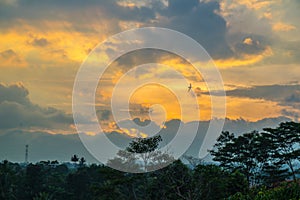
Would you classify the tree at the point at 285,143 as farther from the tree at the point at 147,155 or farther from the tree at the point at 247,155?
the tree at the point at 147,155

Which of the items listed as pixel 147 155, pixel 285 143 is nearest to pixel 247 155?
pixel 285 143

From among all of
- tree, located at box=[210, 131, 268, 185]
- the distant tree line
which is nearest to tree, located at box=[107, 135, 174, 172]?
the distant tree line

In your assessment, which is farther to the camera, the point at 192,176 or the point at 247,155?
the point at 247,155

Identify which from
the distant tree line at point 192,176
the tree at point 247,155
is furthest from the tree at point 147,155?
the tree at point 247,155

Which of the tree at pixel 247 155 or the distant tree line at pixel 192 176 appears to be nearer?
the distant tree line at pixel 192 176

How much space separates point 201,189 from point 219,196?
1.67 m

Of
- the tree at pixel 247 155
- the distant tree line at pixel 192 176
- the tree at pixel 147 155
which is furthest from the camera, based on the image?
the tree at pixel 247 155

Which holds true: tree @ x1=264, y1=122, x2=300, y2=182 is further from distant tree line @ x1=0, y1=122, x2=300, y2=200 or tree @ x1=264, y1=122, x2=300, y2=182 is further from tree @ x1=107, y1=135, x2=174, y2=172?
tree @ x1=107, y1=135, x2=174, y2=172

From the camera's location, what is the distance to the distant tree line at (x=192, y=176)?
35719 mm

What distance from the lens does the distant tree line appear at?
3572cm

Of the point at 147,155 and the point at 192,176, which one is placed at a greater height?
the point at 147,155

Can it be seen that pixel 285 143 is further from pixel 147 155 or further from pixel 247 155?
pixel 147 155

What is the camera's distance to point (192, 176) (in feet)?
118

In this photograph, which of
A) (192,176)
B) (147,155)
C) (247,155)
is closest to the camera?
(192,176)
